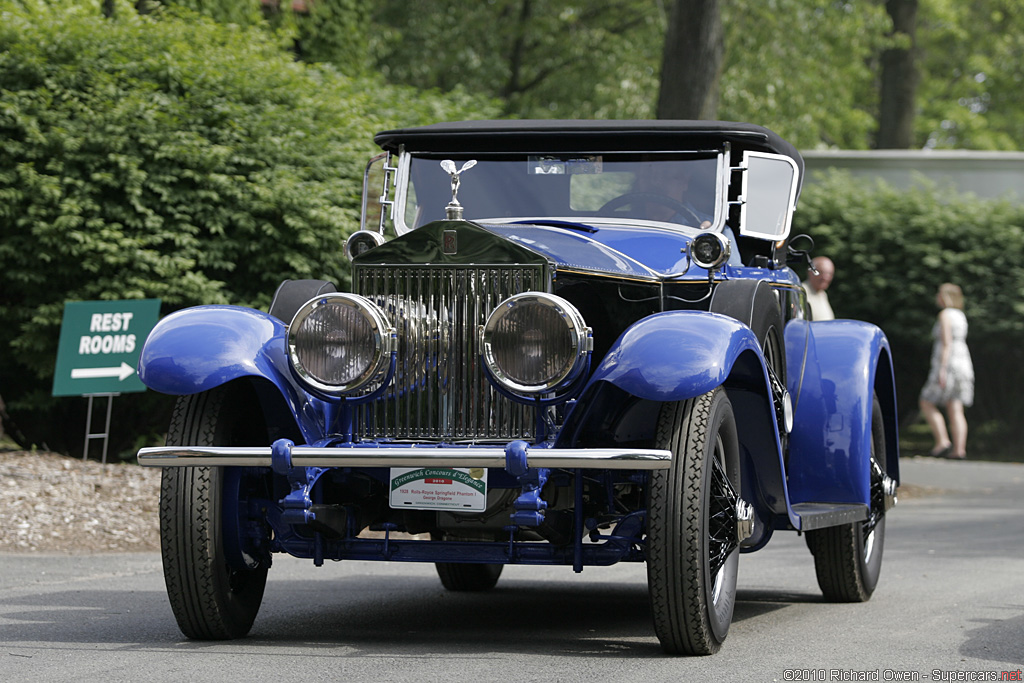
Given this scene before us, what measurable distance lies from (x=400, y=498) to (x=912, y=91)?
947 inches

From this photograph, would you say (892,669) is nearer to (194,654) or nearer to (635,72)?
(194,654)

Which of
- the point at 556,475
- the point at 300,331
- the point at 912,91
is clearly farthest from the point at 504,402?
the point at 912,91

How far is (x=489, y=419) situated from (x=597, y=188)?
67.6 inches

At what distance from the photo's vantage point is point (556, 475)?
5000mm

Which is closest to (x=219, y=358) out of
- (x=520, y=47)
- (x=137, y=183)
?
(x=137, y=183)

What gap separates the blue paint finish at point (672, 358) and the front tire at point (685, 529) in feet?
0.64

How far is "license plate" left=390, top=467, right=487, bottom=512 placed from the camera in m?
4.80

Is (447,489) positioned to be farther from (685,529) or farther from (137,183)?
(137,183)

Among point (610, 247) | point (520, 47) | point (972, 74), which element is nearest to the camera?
point (610, 247)

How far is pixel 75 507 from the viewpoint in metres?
9.23

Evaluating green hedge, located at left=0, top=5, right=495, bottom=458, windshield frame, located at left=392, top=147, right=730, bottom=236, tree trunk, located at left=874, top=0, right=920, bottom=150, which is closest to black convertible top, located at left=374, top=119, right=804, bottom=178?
windshield frame, located at left=392, top=147, right=730, bottom=236

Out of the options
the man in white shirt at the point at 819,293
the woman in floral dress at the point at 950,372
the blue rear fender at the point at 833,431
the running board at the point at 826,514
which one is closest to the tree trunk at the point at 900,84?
the woman in floral dress at the point at 950,372

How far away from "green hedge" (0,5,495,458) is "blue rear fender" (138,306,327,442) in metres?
5.62

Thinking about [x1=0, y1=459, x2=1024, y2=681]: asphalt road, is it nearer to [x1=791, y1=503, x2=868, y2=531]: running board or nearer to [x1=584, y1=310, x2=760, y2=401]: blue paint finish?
[x1=791, y1=503, x2=868, y2=531]: running board
